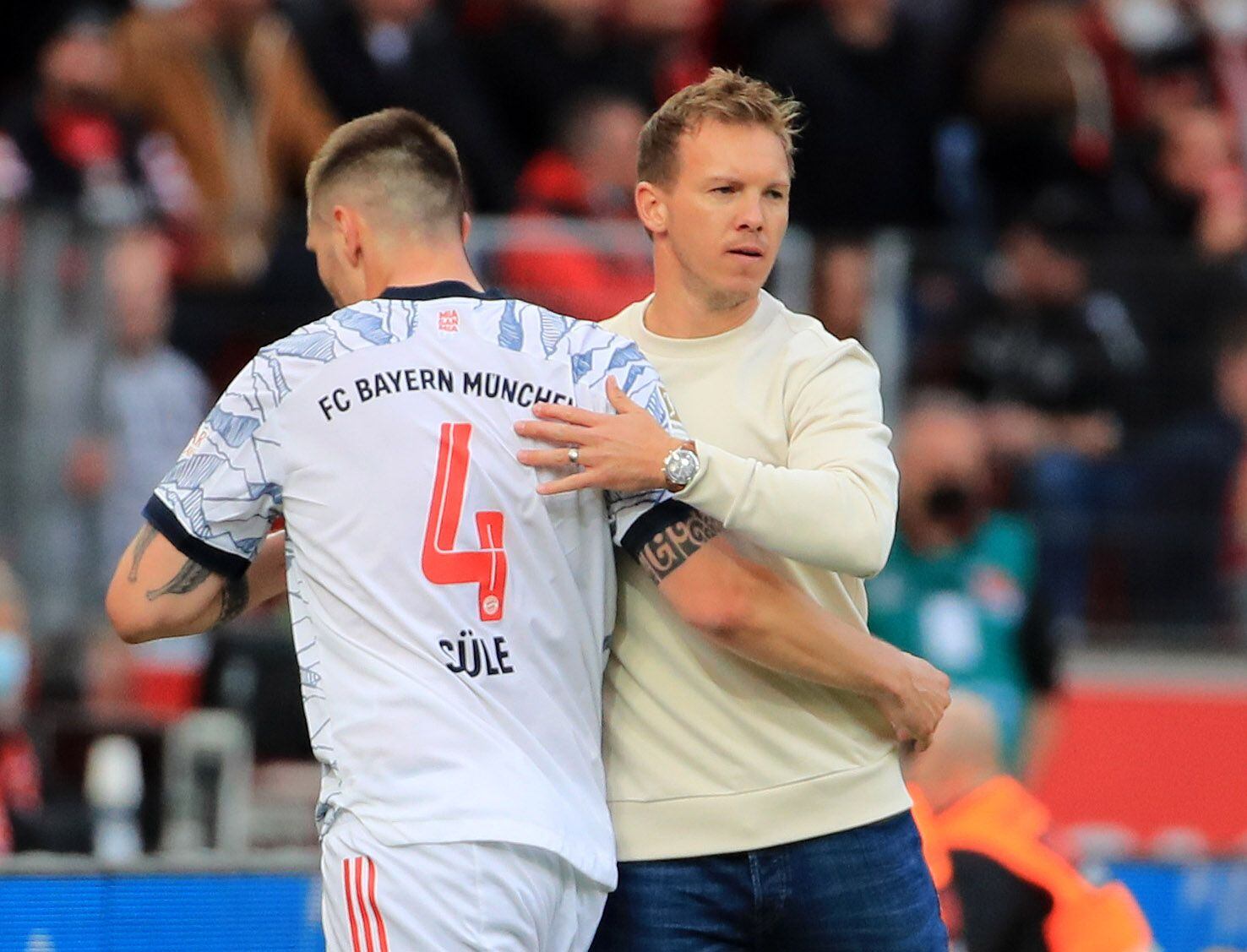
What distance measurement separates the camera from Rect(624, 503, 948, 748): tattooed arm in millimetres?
3695

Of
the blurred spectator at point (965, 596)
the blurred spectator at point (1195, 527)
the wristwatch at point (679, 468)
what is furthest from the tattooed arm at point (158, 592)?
the blurred spectator at point (1195, 527)

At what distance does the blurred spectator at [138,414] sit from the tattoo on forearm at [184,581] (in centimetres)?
451

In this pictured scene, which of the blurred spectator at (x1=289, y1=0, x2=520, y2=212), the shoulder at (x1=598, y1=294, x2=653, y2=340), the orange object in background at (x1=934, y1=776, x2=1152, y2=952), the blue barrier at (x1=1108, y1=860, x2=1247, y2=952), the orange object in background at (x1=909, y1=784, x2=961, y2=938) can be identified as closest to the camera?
the shoulder at (x1=598, y1=294, x2=653, y2=340)

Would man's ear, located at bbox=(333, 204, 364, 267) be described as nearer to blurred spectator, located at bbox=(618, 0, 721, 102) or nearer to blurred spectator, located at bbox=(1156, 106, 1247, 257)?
blurred spectator, located at bbox=(618, 0, 721, 102)

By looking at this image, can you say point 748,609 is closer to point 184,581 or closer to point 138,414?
point 184,581

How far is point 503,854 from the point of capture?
11.6 ft

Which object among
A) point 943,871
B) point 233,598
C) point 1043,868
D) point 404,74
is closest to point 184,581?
point 233,598

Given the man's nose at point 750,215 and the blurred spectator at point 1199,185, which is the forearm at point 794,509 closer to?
the man's nose at point 750,215

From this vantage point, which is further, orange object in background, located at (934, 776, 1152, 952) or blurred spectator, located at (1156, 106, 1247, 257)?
blurred spectator, located at (1156, 106, 1247, 257)

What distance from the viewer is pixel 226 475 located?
3615 millimetres

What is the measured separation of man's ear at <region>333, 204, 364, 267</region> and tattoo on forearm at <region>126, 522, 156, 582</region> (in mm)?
624

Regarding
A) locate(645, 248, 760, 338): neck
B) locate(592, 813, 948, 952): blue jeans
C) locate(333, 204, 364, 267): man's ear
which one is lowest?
locate(592, 813, 948, 952): blue jeans

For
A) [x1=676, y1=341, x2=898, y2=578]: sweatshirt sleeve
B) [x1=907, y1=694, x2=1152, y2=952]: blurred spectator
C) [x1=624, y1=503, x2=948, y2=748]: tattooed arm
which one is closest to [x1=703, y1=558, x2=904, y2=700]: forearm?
[x1=624, y1=503, x2=948, y2=748]: tattooed arm

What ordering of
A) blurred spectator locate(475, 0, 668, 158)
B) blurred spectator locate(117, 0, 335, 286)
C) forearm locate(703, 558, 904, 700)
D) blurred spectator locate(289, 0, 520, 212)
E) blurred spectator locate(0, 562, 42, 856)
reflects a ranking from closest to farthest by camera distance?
forearm locate(703, 558, 904, 700)
blurred spectator locate(0, 562, 42, 856)
blurred spectator locate(117, 0, 335, 286)
blurred spectator locate(289, 0, 520, 212)
blurred spectator locate(475, 0, 668, 158)
